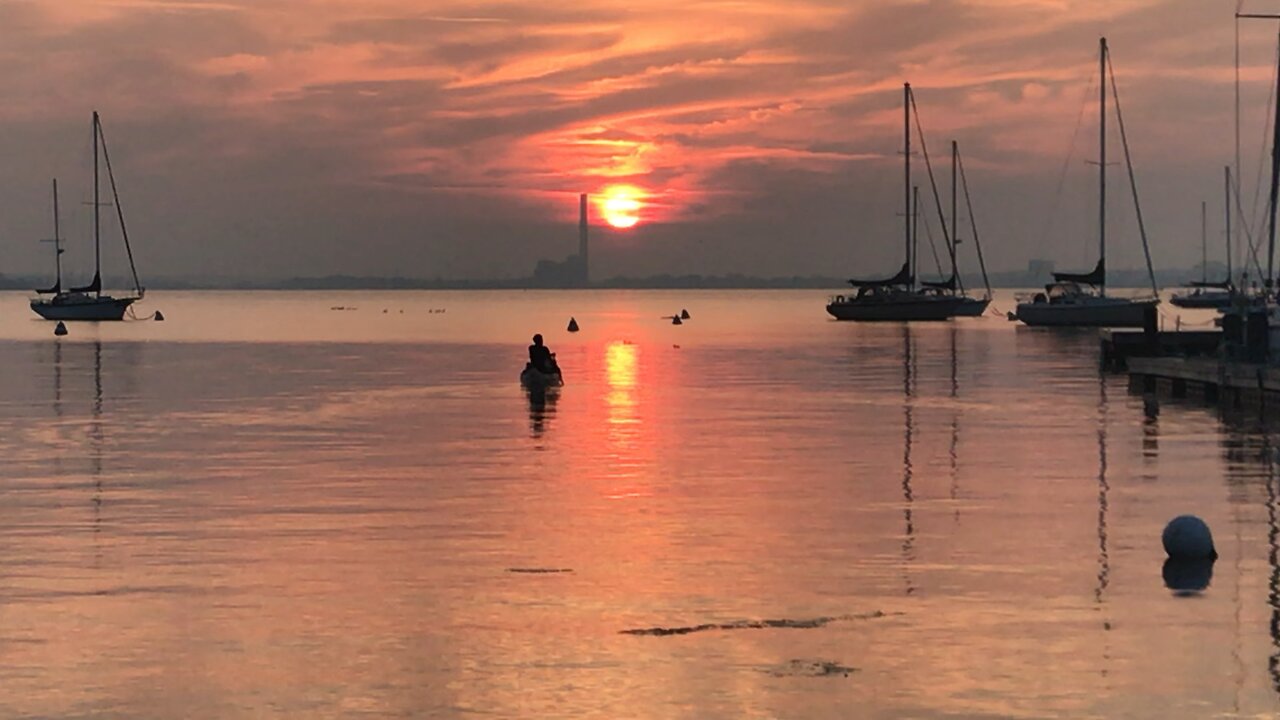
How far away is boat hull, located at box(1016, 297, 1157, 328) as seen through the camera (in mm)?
122688

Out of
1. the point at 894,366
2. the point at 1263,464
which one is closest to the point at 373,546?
the point at 1263,464

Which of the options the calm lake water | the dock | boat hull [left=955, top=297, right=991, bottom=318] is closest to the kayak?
the calm lake water

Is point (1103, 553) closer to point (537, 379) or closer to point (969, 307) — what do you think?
point (537, 379)

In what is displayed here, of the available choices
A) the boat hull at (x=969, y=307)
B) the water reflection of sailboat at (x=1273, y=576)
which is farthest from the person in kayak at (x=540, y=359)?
the boat hull at (x=969, y=307)

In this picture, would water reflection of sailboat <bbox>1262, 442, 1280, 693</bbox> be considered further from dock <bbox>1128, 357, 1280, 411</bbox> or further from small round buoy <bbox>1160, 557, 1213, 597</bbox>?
dock <bbox>1128, 357, 1280, 411</bbox>

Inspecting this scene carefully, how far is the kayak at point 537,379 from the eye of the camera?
58.1 meters

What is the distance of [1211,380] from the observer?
4888 cm

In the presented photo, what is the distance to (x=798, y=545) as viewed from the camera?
23.2 meters

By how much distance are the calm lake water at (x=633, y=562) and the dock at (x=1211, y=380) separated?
4.05ft

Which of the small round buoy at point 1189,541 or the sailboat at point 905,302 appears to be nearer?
the small round buoy at point 1189,541

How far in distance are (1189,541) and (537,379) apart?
3780cm

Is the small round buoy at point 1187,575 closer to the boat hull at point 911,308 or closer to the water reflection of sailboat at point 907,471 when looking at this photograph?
the water reflection of sailboat at point 907,471

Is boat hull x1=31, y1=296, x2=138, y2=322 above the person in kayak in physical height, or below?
above

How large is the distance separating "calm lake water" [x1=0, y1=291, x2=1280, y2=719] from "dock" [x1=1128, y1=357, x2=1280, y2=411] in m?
1.23
